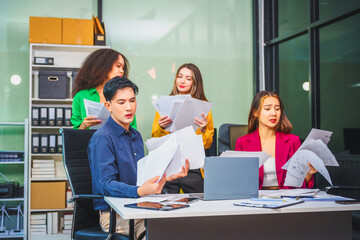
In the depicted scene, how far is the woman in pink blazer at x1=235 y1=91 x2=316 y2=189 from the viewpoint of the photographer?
2.68 m

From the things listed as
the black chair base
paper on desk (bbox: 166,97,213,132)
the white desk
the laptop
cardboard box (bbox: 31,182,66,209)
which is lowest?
cardboard box (bbox: 31,182,66,209)

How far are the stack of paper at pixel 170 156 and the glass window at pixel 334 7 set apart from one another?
2.47 meters

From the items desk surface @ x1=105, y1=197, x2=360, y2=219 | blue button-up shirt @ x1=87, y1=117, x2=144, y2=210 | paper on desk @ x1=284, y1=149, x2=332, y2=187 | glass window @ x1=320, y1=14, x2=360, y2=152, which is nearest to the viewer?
desk surface @ x1=105, y1=197, x2=360, y2=219

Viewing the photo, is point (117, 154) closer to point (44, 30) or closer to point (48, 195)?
point (48, 195)

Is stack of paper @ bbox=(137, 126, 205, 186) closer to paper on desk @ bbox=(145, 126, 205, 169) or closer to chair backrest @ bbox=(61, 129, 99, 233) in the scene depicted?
paper on desk @ bbox=(145, 126, 205, 169)

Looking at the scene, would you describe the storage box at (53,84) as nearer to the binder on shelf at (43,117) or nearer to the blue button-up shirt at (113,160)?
the binder on shelf at (43,117)

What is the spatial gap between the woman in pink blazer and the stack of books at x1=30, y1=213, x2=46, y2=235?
95.8 inches

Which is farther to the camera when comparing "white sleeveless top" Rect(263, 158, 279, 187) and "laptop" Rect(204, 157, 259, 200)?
"white sleeveless top" Rect(263, 158, 279, 187)

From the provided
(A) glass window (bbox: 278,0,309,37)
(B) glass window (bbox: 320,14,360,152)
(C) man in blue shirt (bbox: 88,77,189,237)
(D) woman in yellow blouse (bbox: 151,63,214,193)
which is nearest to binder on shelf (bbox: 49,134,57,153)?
(D) woman in yellow blouse (bbox: 151,63,214,193)

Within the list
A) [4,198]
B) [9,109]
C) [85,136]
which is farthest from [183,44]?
[85,136]

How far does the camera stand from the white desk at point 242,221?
1542mm

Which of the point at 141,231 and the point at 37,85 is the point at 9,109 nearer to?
the point at 37,85

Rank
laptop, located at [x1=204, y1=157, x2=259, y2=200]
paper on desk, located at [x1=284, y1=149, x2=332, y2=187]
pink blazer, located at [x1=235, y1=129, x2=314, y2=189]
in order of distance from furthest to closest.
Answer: pink blazer, located at [x1=235, y1=129, x2=314, y2=189] < paper on desk, located at [x1=284, y1=149, x2=332, y2=187] < laptop, located at [x1=204, y1=157, x2=259, y2=200]

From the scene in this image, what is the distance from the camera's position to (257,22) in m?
5.30
